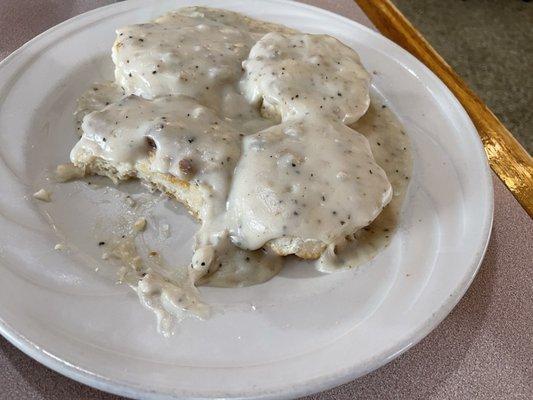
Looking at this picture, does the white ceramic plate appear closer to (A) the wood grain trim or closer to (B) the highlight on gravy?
(B) the highlight on gravy

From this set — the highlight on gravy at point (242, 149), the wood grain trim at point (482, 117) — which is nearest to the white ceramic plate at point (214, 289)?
the highlight on gravy at point (242, 149)

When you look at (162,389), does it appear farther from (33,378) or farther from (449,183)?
(449,183)

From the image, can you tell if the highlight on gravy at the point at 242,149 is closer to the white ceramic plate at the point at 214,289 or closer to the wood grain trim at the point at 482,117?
the white ceramic plate at the point at 214,289

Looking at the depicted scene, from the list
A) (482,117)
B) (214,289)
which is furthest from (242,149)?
(482,117)

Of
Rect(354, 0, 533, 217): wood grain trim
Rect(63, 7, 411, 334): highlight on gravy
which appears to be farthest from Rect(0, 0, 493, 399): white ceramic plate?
Rect(354, 0, 533, 217): wood grain trim

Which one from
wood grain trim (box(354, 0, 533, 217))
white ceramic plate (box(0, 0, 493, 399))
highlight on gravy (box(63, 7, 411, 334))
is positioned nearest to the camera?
white ceramic plate (box(0, 0, 493, 399))

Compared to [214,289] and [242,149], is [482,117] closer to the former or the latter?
[242,149]
